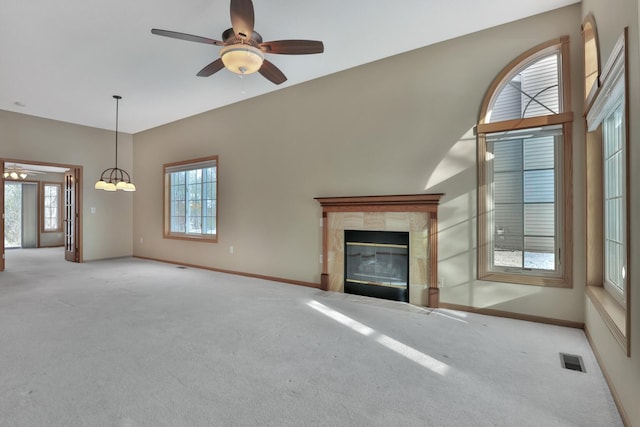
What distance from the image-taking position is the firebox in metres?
4.02

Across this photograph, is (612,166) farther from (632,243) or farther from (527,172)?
(632,243)

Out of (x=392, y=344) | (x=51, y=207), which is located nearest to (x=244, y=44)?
(x=392, y=344)

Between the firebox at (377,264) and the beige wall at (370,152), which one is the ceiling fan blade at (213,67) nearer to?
the beige wall at (370,152)

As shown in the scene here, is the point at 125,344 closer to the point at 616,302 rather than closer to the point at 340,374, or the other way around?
the point at 340,374

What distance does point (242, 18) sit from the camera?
2355 millimetres

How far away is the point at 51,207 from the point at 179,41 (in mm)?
10266

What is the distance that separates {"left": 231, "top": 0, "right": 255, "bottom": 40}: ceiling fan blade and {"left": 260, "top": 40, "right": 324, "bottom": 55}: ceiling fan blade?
0.80 feet

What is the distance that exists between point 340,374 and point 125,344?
1.83m

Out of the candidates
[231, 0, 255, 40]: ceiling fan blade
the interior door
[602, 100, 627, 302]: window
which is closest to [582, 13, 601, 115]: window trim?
[602, 100, 627, 302]: window

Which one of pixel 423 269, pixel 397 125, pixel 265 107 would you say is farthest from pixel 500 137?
pixel 265 107

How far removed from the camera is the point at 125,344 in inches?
104

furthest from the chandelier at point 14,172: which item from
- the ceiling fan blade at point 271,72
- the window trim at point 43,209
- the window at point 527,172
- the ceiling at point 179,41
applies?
the window at point 527,172

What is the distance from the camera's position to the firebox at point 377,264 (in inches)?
158

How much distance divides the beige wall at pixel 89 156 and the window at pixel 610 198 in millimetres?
8635
